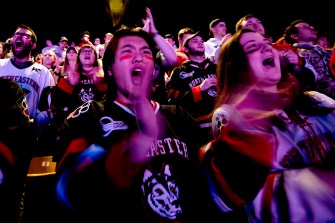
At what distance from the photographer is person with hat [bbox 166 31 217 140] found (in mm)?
3510

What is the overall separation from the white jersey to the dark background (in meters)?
7.74

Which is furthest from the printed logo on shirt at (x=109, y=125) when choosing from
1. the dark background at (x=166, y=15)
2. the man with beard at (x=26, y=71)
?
the dark background at (x=166, y=15)

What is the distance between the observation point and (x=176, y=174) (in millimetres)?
1686

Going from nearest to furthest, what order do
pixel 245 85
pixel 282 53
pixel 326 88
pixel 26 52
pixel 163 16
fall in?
pixel 245 85 < pixel 282 53 < pixel 326 88 < pixel 26 52 < pixel 163 16

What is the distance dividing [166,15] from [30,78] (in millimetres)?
10922

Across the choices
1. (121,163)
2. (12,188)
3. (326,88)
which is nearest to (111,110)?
(121,163)

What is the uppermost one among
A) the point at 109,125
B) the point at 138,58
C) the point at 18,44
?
the point at 18,44

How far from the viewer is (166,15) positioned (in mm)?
14094

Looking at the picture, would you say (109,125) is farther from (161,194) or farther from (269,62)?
(269,62)

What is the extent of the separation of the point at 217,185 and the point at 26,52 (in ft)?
12.6

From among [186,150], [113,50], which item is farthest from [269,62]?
[113,50]

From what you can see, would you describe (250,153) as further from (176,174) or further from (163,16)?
(163,16)

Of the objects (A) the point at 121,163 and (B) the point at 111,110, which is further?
(B) the point at 111,110

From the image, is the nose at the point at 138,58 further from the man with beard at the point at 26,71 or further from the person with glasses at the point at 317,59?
the man with beard at the point at 26,71
